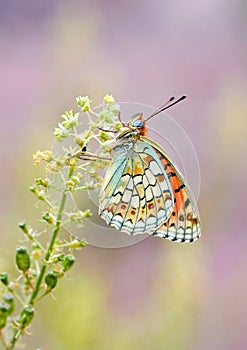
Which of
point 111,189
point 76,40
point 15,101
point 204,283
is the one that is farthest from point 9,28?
point 111,189

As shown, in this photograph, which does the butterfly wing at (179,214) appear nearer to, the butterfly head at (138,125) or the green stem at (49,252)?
the butterfly head at (138,125)

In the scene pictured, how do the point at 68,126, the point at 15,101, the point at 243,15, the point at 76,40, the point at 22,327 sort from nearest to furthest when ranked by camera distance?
1. the point at 22,327
2. the point at 68,126
3. the point at 76,40
4. the point at 15,101
5. the point at 243,15

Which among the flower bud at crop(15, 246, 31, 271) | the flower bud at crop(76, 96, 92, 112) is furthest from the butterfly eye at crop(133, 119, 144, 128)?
the flower bud at crop(15, 246, 31, 271)

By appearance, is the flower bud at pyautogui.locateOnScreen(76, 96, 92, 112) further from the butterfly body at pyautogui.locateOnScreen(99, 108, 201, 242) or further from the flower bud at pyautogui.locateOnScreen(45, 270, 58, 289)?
the flower bud at pyautogui.locateOnScreen(45, 270, 58, 289)

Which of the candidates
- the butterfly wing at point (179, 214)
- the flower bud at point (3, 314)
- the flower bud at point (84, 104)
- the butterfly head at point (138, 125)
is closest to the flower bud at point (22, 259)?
the flower bud at point (3, 314)

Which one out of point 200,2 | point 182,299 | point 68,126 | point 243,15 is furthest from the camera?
point 200,2

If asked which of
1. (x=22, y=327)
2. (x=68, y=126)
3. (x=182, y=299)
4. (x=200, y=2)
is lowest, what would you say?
(x=22, y=327)

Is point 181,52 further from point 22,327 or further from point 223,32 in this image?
point 22,327
